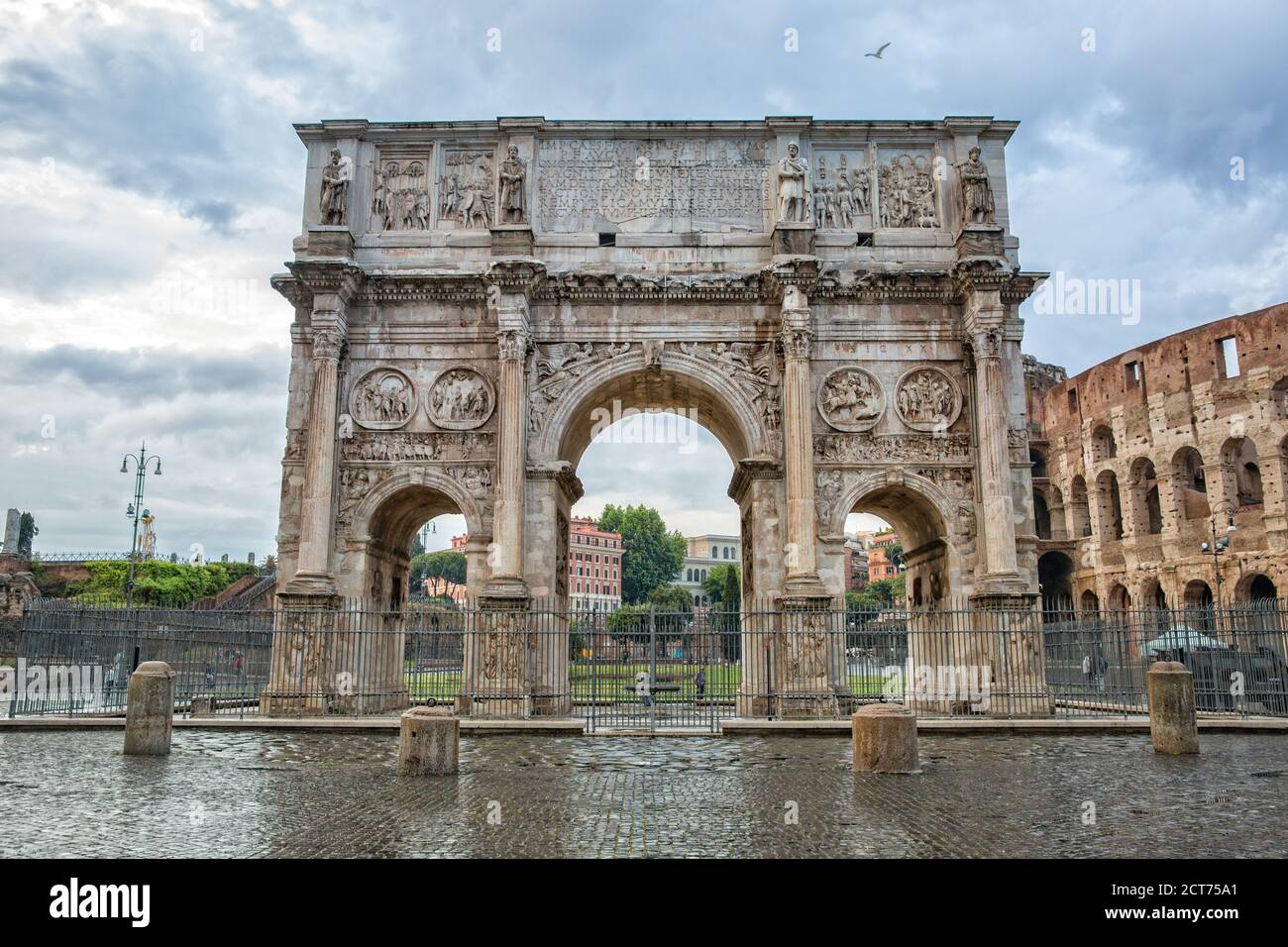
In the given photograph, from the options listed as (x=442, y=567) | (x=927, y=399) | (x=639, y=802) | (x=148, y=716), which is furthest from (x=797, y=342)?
(x=442, y=567)

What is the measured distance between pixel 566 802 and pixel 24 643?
503 inches

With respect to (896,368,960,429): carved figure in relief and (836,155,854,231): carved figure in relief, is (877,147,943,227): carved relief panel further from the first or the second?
(896,368,960,429): carved figure in relief

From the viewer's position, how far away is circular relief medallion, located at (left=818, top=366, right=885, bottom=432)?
66.4 feet

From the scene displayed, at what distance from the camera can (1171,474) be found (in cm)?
4028

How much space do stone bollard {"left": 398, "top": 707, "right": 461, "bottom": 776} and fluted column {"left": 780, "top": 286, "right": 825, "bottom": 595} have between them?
9.68m

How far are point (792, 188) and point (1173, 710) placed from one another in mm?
12501

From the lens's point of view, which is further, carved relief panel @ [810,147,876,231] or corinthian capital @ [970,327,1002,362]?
carved relief panel @ [810,147,876,231]

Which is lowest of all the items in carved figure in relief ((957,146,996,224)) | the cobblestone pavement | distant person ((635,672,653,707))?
the cobblestone pavement

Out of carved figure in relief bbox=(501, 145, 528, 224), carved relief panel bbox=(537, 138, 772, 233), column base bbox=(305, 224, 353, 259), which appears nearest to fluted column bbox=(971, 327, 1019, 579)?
carved relief panel bbox=(537, 138, 772, 233)

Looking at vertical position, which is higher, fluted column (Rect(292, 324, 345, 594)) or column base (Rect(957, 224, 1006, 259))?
column base (Rect(957, 224, 1006, 259))

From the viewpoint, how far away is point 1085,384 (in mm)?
46094

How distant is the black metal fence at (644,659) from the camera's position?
665 inches

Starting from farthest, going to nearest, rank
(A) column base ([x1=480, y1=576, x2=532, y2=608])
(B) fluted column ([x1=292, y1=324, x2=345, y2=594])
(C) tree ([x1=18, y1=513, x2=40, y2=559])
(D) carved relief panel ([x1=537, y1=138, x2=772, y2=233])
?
(C) tree ([x1=18, y1=513, x2=40, y2=559]), (D) carved relief panel ([x1=537, y1=138, x2=772, y2=233]), (B) fluted column ([x1=292, y1=324, x2=345, y2=594]), (A) column base ([x1=480, y1=576, x2=532, y2=608])
